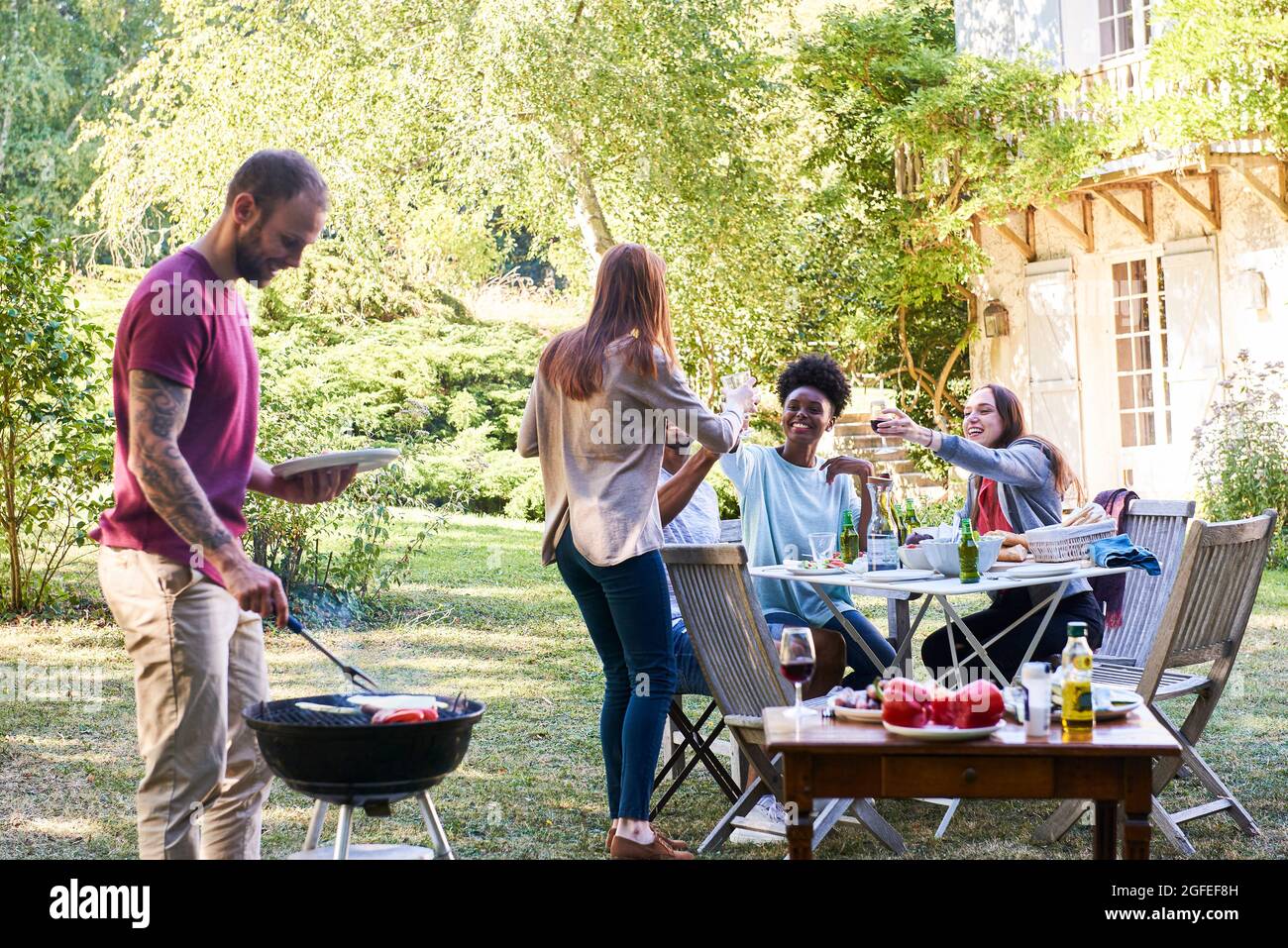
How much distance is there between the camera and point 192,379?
277 centimetres

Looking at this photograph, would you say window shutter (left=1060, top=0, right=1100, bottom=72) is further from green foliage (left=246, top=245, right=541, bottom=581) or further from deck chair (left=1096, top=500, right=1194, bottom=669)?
deck chair (left=1096, top=500, right=1194, bottom=669)

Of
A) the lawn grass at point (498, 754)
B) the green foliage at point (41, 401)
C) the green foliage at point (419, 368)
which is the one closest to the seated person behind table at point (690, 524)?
the lawn grass at point (498, 754)

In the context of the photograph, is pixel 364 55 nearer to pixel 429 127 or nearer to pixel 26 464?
pixel 429 127

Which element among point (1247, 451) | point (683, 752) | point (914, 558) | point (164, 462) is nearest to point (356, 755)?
point (164, 462)

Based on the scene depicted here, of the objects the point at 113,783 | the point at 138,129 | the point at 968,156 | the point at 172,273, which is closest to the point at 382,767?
the point at 172,273

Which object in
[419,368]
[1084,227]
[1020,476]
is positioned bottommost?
[1020,476]

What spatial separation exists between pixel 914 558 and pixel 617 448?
1.37m

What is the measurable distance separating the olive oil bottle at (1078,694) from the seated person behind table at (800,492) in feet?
5.64

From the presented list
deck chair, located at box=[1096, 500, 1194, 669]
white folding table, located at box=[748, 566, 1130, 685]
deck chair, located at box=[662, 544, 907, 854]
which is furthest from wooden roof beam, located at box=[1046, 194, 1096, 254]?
deck chair, located at box=[662, 544, 907, 854]

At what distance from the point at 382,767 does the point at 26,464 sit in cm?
623

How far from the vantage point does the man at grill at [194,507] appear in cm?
273

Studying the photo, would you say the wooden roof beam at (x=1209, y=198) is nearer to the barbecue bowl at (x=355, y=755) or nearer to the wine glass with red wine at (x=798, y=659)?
the wine glass with red wine at (x=798, y=659)

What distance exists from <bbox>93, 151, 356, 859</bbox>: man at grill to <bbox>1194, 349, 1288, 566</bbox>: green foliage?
9084 mm

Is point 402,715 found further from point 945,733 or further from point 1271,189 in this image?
point 1271,189
